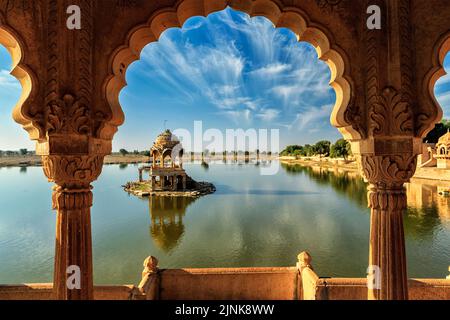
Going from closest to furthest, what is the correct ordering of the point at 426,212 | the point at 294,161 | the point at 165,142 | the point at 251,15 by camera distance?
1. the point at 251,15
2. the point at 426,212
3. the point at 165,142
4. the point at 294,161

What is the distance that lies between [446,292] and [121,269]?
1147 centimetres

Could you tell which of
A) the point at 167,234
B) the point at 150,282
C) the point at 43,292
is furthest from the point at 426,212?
the point at 43,292

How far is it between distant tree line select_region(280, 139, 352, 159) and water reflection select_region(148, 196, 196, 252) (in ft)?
54.4

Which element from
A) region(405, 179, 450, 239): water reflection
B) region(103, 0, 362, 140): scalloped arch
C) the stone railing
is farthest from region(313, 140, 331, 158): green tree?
region(103, 0, 362, 140): scalloped arch

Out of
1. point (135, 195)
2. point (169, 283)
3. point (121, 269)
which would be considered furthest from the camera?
point (135, 195)

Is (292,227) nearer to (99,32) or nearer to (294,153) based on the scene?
(99,32)

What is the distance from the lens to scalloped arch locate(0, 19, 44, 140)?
189 centimetres

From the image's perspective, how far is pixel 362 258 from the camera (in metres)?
11.8

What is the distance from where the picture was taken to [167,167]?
1158 inches

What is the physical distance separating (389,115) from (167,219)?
18883 mm

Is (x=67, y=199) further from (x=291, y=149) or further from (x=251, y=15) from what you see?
(x=291, y=149)

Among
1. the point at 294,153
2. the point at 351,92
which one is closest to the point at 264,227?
the point at 351,92

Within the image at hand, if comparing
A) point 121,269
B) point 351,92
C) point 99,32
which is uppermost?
point 99,32

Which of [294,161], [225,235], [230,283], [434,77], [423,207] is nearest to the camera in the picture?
[434,77]
